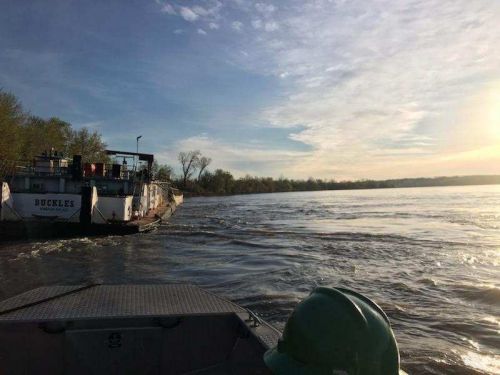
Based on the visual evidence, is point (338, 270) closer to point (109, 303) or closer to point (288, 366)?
point (109, 303)

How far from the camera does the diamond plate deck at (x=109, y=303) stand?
4266 millimetres

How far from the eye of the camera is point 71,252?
708 inches

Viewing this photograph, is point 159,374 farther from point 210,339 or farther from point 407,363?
point 407,363

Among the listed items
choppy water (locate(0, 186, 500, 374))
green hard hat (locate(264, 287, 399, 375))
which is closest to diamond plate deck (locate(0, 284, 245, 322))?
green hard hat (locate(264, 287, 399, 375))

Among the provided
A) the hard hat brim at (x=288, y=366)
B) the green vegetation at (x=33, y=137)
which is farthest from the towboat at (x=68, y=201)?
the hard hat brim at (x=288, y=366)

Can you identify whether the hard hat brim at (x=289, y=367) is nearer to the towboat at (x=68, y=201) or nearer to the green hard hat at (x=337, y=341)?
the green hard hat at (x=337, y=341)

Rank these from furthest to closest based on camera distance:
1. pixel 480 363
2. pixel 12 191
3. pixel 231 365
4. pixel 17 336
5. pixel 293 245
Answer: pixel 12 191
pixel 293 245
pixel 480 363
pixel 231 365
pixel 17 336

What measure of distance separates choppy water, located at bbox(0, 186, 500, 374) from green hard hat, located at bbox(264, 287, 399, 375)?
5.18m

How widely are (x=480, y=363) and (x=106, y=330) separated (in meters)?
5.62

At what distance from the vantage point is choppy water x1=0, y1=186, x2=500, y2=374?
8.30 metres

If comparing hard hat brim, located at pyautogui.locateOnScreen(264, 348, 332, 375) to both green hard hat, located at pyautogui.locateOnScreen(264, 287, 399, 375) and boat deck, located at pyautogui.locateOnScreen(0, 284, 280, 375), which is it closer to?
green hard hat, located at pyautogui.locateOnScreen(264, 287, 399, 375)

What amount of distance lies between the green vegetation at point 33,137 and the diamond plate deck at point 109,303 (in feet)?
103

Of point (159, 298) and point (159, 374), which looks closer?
point (159, 374)

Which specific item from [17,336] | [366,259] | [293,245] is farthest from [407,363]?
[293,245]
